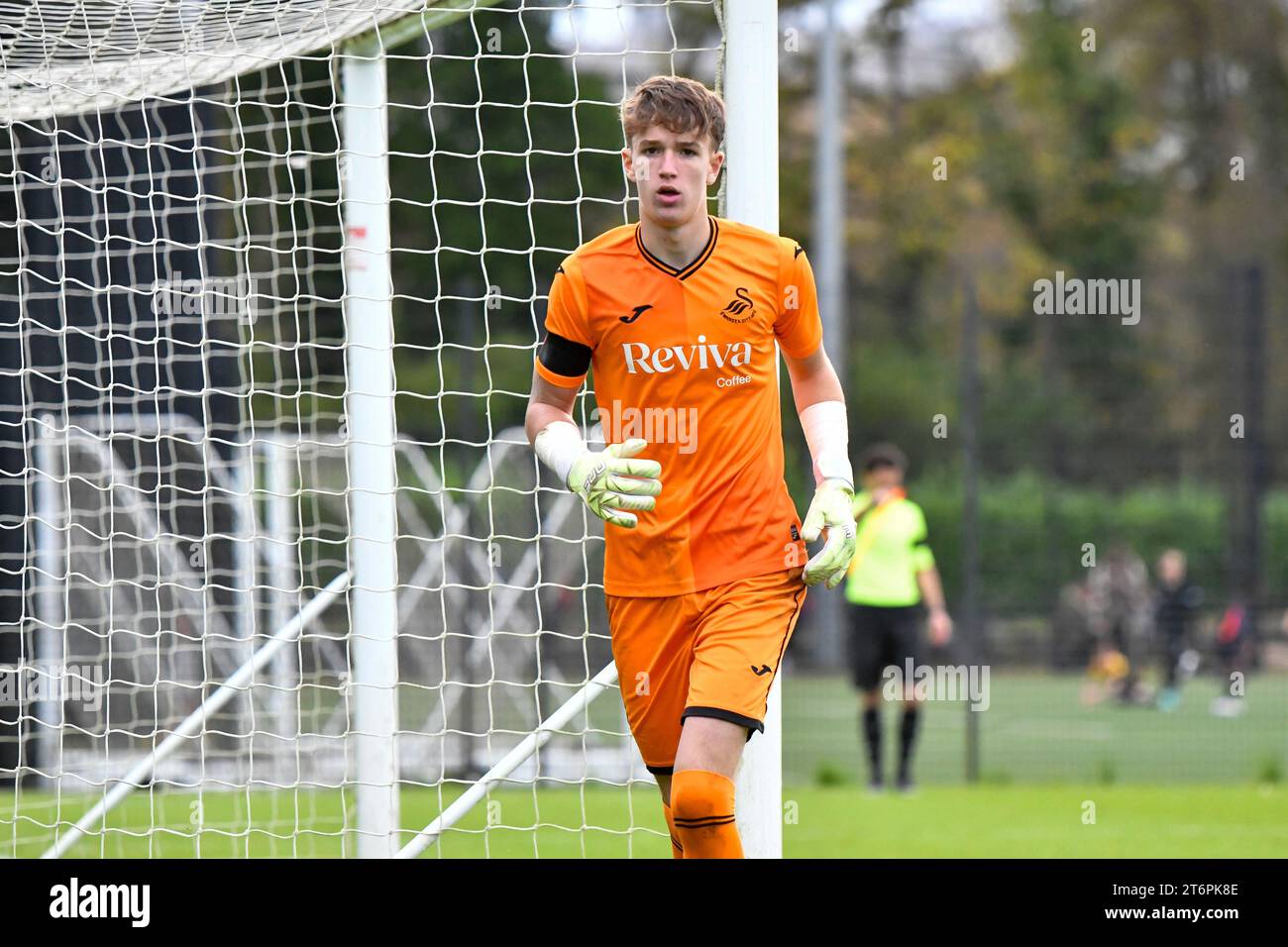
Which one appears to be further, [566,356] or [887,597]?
[887,597]

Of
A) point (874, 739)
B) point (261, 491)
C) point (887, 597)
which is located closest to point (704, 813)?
point (261, 491)

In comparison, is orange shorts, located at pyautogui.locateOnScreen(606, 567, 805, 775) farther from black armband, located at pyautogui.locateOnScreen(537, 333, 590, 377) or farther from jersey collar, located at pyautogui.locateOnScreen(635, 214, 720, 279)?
jersey collar, located at pyautogui.locateOnScreen(635, 214, 720, 279)

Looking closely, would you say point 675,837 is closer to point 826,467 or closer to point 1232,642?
point 826,467

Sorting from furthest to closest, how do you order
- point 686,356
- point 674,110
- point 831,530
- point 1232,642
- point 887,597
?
point 1232,642 → point 887,597 → point 831,530 → point 686,356 → point 674,110

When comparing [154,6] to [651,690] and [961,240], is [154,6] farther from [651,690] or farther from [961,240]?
[961,240]

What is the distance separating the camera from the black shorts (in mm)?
10125

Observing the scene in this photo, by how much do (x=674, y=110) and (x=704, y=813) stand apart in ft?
6.04

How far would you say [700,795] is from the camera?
13.4 ft

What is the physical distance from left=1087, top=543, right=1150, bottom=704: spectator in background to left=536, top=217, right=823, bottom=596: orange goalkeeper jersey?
39.3ft

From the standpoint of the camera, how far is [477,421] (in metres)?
13.4

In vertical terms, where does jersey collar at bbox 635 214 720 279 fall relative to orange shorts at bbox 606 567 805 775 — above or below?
above

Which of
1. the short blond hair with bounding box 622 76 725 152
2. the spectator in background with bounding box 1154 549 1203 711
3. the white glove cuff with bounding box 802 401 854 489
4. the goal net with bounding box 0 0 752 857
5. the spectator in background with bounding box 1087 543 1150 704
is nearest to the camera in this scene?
the short blond hair with bounding box 622 76 725 152

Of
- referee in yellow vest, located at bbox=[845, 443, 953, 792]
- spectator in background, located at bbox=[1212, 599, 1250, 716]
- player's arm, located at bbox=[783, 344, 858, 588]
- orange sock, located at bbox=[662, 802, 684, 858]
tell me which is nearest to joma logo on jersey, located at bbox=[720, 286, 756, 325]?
player's arm, located at bbox=[783, 344, 858, 588]
